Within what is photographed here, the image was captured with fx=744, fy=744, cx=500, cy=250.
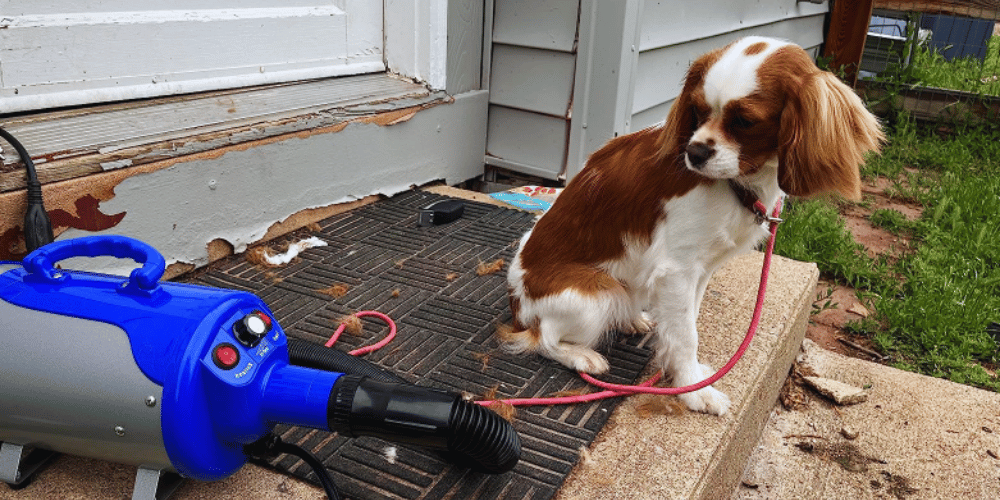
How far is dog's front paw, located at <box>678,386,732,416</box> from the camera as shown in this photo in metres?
2.09

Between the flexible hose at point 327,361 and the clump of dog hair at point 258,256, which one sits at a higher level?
the flexible hose at point 327,361

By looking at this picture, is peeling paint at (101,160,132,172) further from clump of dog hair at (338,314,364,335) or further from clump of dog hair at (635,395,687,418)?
clump of dog hair at (635,395,687,418)

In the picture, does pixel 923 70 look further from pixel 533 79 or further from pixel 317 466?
pixel 317 466

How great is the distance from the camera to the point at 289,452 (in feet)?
5.49

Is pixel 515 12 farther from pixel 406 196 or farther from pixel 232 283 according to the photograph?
pixel 232 283

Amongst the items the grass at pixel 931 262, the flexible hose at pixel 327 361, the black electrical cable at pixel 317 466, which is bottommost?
the grass at pixel 931 262

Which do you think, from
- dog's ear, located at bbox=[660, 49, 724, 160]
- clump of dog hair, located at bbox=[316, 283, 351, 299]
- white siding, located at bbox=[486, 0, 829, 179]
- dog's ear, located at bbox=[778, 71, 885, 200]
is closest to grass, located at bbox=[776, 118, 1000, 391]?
white siding, located at bbox=[486, 0, 829, 179]

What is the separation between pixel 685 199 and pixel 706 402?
0.58 metres

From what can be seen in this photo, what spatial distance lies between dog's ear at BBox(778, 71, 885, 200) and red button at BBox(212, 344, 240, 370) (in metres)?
1.29

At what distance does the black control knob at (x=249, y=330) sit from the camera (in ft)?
4.97

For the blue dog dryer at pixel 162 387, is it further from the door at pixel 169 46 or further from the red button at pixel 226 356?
the door at pixel 169 46

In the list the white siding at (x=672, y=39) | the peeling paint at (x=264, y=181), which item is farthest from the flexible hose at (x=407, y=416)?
the white siding at (x=672, y=39)

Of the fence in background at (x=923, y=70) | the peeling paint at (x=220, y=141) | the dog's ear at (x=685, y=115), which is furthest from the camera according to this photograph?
the fence in background at (x=923, y=70)

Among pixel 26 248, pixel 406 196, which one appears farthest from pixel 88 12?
pixel 406 196
